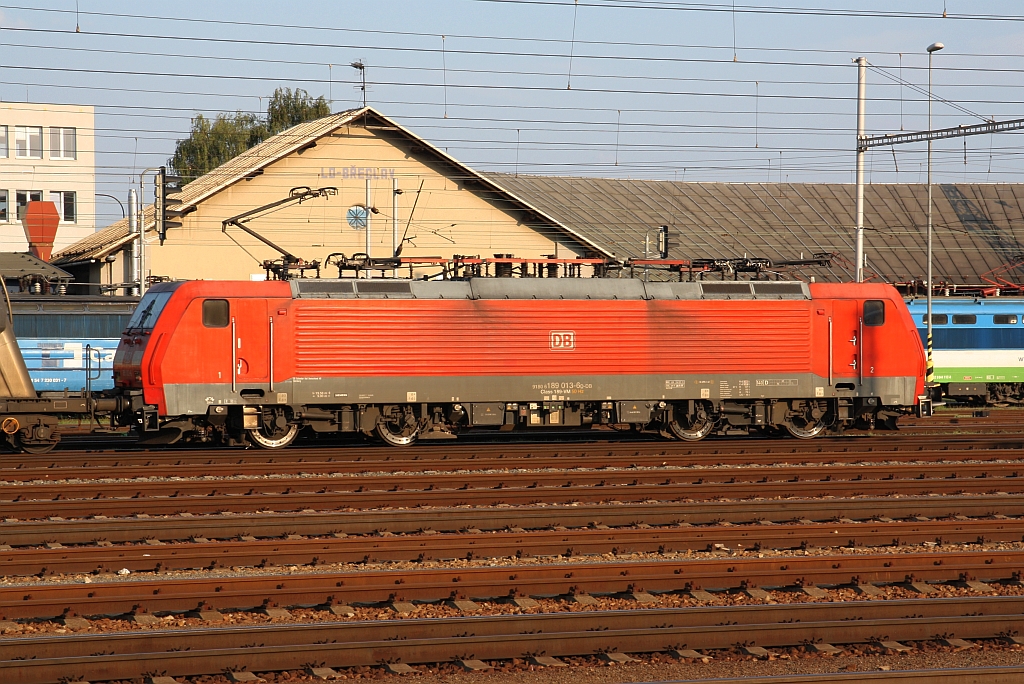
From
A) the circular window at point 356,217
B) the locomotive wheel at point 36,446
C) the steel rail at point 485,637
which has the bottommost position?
the steel rail at point 485,637

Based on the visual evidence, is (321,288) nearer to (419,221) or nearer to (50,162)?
(419,221)

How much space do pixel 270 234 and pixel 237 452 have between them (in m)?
23.7

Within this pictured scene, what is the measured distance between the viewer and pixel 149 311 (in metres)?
19.6

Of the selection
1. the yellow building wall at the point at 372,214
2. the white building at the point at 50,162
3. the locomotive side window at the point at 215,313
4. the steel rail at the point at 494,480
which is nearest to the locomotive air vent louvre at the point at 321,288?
the locomotive side window at the point at 215,313

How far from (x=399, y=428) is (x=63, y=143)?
2183 inches

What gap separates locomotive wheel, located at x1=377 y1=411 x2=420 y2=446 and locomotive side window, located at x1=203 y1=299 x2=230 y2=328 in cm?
348

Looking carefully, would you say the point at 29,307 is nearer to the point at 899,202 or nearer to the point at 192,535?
the point at 192,535

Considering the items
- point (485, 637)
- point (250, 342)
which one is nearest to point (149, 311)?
point (250, 342)

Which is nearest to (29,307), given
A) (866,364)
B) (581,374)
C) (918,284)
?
(581,374)

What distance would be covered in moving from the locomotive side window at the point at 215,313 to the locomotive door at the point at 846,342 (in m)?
12.0

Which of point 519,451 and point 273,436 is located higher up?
point 273,436

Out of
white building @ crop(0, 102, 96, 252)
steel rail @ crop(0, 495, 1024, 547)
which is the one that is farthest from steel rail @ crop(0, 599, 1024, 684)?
white building @ crop(0, 102, 96, 252)

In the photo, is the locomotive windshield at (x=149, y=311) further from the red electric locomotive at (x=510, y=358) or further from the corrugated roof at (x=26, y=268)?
the corrugated roof at (x=26, y=268)

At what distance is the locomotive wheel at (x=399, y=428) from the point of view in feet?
67.1
